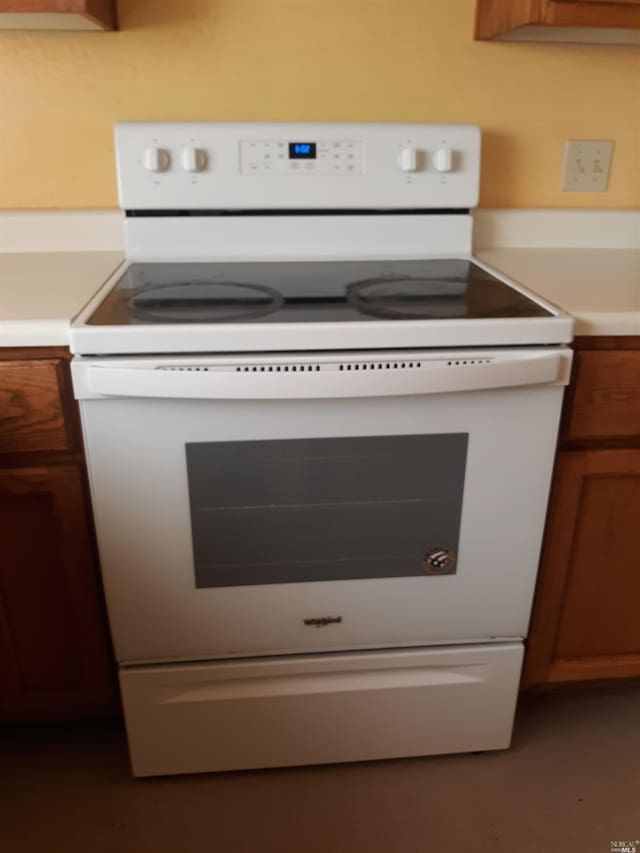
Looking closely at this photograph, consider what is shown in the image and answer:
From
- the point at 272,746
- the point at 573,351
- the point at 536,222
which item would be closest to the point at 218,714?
the point at 272,746

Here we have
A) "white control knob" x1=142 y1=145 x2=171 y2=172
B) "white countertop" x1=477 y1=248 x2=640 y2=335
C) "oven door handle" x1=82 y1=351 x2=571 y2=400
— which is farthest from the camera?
"white control knob" x1=142 y1=145 x2=171 y2=172

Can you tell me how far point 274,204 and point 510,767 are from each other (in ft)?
3.86

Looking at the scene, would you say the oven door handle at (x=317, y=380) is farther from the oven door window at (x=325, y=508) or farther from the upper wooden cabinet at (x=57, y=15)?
the upper wooden cabinet at (x=57, y=15)

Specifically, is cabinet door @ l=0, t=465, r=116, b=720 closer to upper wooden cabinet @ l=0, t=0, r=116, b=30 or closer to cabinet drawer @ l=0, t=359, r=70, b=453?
cabinet drawer @ l=0, t=359, r=70, b=453

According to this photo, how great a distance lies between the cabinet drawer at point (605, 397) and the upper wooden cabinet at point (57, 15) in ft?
3.16

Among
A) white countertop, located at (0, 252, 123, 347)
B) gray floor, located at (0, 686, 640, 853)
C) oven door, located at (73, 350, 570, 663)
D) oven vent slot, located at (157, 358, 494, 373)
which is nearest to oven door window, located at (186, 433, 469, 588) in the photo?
oven door, located at (73, 350, 570, 663)

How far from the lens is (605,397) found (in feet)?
3.89

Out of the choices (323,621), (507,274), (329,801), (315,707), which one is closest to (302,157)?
(507,274)

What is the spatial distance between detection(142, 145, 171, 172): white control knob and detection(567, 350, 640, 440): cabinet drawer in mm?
821

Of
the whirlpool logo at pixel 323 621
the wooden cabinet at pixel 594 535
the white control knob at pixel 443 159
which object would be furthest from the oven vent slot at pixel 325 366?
the white control knob at pixel 443 159

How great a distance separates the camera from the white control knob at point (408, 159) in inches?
55.4

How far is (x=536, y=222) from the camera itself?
1.59 m

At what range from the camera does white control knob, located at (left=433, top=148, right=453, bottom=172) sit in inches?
56.0

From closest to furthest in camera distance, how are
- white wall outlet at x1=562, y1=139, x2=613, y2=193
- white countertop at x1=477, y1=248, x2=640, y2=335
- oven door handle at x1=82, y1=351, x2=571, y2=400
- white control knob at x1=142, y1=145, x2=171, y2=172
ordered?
oven door handle at x1=82, y1=351, x2=571, y2=400 → white countertop at x1=477, y1=248, x2=640, y2=335 → white control knob at x1=142, y1=145, x2=171, y2=172 → white wall outlet at x1=562, y1=139, x2=613, y2=193
